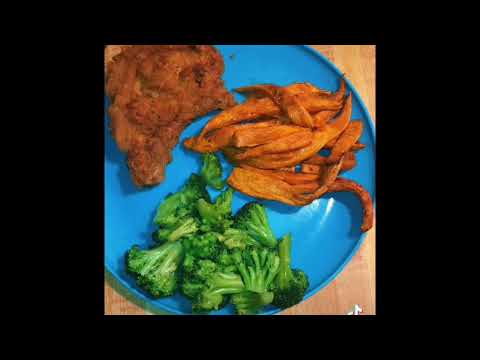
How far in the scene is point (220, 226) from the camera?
7.95 ft

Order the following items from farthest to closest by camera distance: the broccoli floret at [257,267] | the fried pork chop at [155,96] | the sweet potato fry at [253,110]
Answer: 1. the sweet potato fry at [253,110]
2. the broccoli floret at [257,267]
3. the fried pork chop at [155,96]

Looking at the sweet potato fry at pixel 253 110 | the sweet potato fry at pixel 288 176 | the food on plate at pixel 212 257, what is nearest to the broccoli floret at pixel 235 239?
the food on plate at pixel 212 257

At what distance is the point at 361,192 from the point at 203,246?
104 centimetres

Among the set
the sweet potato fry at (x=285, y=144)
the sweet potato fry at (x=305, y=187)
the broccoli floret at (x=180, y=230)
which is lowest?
the broccoli floret at (x=180, y=230)

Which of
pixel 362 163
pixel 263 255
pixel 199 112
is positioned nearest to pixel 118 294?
pixel 263 255

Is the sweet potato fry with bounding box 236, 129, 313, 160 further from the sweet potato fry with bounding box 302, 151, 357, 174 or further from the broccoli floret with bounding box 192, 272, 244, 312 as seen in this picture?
the broccoli floret with bounding box 192, 272, 244, 312

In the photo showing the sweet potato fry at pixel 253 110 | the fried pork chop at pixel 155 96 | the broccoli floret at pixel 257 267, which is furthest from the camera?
the sweet potato fry at pixel 253 110

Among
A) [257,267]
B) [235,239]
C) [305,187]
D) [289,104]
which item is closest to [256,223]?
[235,239]

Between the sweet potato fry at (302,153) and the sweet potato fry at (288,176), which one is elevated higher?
the sweet potato fry at (302,153)

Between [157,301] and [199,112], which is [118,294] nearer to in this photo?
[157,301]

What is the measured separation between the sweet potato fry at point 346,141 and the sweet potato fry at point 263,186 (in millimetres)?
311

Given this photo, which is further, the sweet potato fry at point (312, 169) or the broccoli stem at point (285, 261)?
the sweet potato fry at point (312, 169)

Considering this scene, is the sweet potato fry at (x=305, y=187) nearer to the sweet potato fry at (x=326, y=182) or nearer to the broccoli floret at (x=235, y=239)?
the sweet potato fry at (x=326, y=182)

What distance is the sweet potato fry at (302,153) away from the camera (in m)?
2.42
